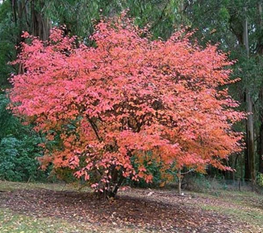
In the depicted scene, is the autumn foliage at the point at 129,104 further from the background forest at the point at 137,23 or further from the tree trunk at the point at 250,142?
the tree trunk at the point at 250,142

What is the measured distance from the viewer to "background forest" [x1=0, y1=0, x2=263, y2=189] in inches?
405

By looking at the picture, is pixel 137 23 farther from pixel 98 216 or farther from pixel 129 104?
pixel 98 216

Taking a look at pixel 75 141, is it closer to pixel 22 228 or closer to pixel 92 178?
pixel 92 178

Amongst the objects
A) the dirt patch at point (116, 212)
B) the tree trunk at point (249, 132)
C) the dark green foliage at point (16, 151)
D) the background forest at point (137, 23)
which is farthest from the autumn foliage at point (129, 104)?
the tree trunk at point (249, 132)

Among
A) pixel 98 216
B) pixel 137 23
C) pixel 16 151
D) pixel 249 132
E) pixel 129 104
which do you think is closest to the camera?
pixel 129 104

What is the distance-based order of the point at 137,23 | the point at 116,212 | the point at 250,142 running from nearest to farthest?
the point at 116,212 → the point at 137,23 → the point at 250,142

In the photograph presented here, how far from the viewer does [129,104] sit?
6.35 metres

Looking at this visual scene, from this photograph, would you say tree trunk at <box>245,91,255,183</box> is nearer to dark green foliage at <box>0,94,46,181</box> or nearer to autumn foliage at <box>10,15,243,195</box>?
dark green foliage at <box>0,94,46,181</box>

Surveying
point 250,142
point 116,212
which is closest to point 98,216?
point 116,212

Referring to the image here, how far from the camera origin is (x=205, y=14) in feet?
51.0

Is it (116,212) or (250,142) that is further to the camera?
(250,142)

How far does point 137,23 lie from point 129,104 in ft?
13.6

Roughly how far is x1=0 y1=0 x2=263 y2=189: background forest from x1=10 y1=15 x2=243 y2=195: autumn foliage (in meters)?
1.78

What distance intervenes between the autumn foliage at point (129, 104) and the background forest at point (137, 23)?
178cm
